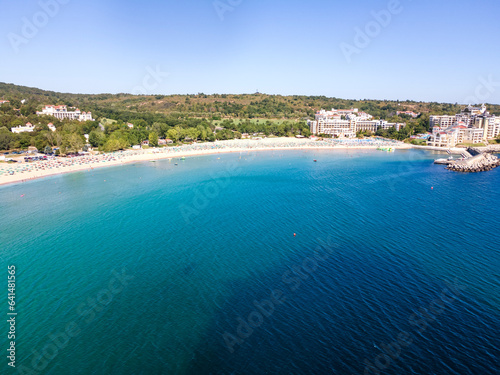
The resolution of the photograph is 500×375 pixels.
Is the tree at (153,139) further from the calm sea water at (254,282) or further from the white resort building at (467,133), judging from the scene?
the white resort building at (467,133)

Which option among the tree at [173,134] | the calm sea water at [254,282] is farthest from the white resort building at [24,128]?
the calm sea water at [254,282]

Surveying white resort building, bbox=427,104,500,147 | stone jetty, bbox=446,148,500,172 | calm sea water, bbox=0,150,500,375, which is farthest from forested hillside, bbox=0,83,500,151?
stone jetty, bbox=446,148,500,172

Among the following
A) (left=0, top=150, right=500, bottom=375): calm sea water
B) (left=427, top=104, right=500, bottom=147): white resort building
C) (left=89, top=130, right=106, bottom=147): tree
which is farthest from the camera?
(left=427, top=104, right=500, bottom=147): white resort building

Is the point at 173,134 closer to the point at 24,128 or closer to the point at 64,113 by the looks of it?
the point at 24,128

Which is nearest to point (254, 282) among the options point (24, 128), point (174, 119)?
point (24, 128)

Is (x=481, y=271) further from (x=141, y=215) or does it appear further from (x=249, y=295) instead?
(x=141, y=215)

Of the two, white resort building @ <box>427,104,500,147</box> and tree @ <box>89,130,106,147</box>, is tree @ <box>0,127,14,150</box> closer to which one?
tree @ <box>89,130,106,147</box>
